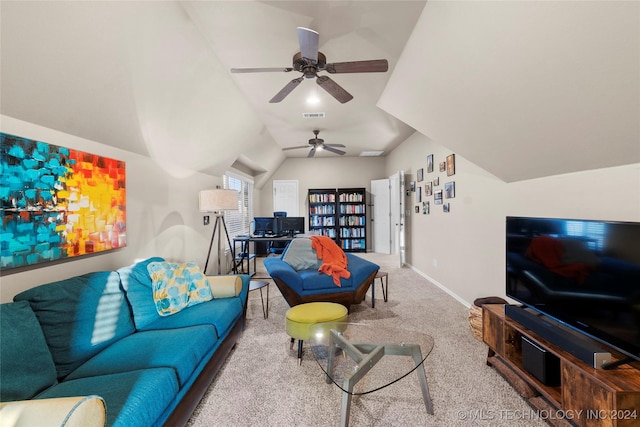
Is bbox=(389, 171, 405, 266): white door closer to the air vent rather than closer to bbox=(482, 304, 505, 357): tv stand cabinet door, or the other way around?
the air vent

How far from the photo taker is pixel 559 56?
4.89ft

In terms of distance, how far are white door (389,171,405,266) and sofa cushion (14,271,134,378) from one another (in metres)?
4.89

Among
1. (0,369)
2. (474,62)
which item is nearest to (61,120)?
(0,369)

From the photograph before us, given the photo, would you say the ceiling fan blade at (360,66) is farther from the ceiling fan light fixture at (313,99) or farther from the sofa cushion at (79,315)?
the sofa cushion at (79,315)

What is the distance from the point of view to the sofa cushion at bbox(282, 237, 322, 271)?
3414 millimetres

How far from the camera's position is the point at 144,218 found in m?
2.79

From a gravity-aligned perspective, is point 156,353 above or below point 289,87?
below

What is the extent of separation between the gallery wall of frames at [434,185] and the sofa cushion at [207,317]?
125 inches

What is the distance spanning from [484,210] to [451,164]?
92cm

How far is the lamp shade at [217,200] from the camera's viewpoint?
3609mm

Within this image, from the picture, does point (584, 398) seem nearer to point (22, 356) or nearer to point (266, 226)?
point (22, 356)

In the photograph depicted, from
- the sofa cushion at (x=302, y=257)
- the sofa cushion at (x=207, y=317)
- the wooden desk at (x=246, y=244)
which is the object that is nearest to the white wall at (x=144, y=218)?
the wooden desk at (x=246, y=244)

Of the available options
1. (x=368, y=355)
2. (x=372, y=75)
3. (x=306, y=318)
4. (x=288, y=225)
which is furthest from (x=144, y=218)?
(x=372, y=75)

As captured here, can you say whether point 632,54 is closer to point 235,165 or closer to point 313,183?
point 235,165
